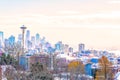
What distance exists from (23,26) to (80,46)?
42.9 meters

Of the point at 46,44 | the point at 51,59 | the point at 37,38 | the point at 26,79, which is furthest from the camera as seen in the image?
the point at 37,38

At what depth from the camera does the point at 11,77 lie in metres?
12.0

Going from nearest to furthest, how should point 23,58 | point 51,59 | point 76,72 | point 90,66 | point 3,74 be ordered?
point 3,74
point 76,72
point 90,66
point 51,59
point 23,58

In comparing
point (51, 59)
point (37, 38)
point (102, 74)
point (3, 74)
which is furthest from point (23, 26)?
point (37, 38)

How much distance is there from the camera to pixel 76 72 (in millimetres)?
19547

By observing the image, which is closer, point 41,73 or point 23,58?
point 41,73

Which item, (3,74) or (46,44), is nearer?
(3,74)

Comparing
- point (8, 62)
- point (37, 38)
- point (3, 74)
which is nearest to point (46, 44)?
point (37, 38)

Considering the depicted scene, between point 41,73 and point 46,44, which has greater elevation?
point 46,44

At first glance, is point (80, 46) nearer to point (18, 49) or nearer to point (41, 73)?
point (18, 49)

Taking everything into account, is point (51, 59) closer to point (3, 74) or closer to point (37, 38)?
point (3, 74)

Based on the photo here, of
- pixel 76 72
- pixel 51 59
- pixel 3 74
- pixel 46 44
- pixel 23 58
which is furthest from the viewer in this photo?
pixel 46 44

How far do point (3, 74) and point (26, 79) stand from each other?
232cm

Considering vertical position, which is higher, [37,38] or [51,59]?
[37,38]
